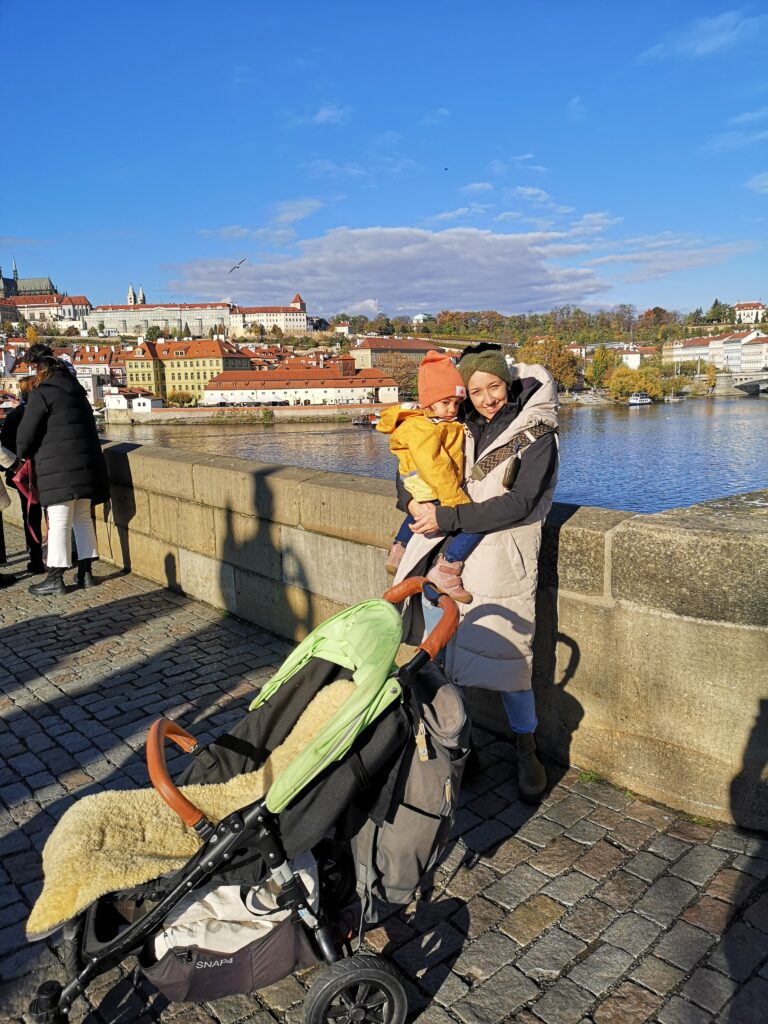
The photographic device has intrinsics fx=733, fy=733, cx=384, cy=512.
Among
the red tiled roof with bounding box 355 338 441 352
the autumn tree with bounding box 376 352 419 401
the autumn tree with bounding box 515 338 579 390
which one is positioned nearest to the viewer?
the autumn tree with bounding box 515 338 579 390

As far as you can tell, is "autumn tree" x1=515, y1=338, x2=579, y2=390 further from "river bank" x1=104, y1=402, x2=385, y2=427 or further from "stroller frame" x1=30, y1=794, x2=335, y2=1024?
"stroller frame" x1=30, y1=794, x2=335, y2=1024

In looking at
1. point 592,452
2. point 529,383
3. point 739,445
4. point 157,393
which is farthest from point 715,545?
point 157,393

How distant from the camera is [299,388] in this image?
324 feet

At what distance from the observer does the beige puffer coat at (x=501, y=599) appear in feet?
9.34

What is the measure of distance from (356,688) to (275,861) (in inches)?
18.3

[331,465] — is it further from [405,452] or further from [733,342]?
[733,342]

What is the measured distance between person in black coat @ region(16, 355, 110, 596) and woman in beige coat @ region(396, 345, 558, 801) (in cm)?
426

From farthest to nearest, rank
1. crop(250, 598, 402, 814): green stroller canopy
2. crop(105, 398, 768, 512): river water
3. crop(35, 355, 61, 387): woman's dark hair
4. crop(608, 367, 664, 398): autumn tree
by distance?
crop(608, 367, 664, 398): autumn tree < crop(105, 398, 768, 512): river water < crop(35, 355, 61, 387): woman's dark hair < crop(250, 598, 402, 814): green stroller canopy

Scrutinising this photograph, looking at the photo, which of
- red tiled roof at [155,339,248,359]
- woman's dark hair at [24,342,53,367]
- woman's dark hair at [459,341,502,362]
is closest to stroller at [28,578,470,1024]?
woman's dark hair at [459,341,502,362]

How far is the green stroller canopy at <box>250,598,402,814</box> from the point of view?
176 cm

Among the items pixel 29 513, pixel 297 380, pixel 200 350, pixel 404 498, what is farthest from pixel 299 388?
pixel 404 498

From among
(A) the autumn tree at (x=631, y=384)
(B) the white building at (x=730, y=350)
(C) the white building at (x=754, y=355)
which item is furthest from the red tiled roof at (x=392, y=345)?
(C) the white building at (x=754, y=355)

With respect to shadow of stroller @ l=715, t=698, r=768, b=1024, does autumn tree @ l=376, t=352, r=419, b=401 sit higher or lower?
higher

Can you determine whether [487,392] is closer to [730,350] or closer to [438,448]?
[438,448]
